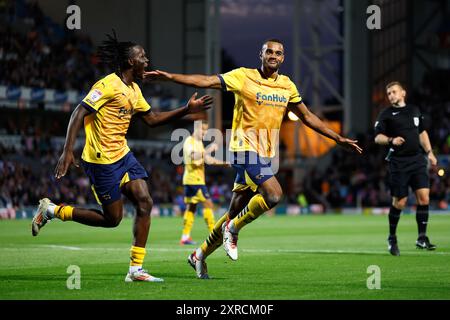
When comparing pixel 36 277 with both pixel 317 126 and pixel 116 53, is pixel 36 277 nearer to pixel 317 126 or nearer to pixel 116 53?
pixel 116 53

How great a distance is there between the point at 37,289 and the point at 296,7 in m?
37.9

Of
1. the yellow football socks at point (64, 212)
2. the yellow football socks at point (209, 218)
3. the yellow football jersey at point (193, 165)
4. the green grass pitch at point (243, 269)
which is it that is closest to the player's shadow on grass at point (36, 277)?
the green grass pitch at point (243, 269)

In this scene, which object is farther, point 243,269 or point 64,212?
point 243,269

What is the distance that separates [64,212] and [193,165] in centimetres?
952

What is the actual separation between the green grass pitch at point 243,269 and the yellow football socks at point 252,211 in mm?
679

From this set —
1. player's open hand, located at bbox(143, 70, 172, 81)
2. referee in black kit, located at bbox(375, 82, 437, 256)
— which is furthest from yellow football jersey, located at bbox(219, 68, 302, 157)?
referee in black kit, located at bbox(375, 82, 437, 256)

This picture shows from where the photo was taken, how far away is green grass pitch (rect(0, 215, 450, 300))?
9.05m

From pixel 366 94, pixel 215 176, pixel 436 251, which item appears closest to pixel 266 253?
pixel 436 251

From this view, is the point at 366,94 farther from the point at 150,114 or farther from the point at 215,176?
the point at 150,114

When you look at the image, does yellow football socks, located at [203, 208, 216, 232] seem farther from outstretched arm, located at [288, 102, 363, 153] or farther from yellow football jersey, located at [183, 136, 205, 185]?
outstretched arm, located at [288, 102, 363, 153]

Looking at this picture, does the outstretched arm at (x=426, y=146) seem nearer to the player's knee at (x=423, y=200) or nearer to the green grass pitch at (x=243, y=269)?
the player's knee at (x=423, y=200)

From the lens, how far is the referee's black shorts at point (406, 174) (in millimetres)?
15242

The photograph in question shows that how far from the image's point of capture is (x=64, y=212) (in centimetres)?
1091

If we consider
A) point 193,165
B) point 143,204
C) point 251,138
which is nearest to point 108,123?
point 143,204
